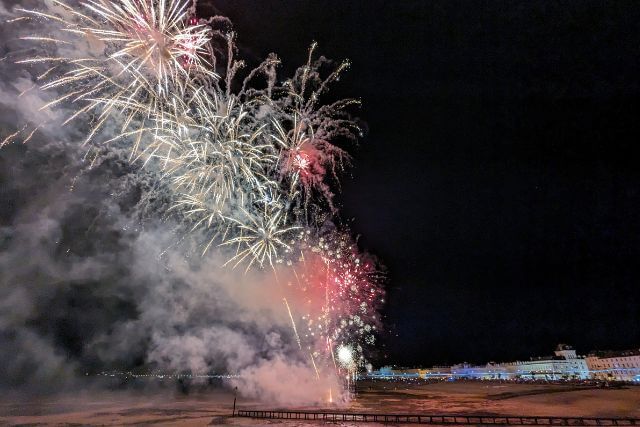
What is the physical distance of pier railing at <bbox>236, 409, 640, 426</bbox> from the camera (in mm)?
22547

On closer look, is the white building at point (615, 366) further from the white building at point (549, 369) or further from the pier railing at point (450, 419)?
the pier railing at point (450, 419)

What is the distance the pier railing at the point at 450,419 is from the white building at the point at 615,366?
77516mm

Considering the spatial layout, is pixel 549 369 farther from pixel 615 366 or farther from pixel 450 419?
pixel 450 419

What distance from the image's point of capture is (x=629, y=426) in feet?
70.5

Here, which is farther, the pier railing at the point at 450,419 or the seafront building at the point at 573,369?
the seafront building at the point at 573,369

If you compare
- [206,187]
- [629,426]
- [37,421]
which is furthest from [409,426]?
[37,421]

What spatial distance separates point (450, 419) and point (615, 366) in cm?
A: 10060

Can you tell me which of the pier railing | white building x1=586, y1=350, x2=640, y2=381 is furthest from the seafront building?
the pier railing

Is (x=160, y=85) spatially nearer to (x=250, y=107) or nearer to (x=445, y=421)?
(x=250, y=107)

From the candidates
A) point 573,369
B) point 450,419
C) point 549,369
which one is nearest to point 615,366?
point 573,369

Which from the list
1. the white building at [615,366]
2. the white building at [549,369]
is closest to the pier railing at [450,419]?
the white building at [615,366]

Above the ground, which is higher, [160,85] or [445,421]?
[160,85]

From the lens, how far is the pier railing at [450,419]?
888 inches

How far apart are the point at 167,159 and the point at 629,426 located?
29.0m
